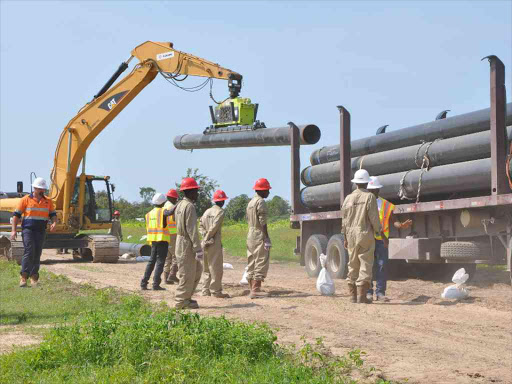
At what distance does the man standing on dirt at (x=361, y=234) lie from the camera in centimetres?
1145

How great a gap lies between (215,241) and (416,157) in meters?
4.57

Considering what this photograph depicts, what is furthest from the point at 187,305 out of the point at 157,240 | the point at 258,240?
the point at 157,240

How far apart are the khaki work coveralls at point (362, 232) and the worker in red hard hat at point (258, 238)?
1.46m

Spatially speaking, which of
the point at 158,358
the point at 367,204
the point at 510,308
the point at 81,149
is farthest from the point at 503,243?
the point at 81,149

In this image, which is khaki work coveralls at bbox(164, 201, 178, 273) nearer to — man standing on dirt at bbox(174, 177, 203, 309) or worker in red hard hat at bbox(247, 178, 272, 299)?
worker in red hard hat at bbox(247, 178, 272, 299)

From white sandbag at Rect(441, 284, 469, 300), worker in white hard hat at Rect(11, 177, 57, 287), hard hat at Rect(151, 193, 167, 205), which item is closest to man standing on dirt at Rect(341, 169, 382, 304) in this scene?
white sandbag at Rect(441, 284, 469, 300)

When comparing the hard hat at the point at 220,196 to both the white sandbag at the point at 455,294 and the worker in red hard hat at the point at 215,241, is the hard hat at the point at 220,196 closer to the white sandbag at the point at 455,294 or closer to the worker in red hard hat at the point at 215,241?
the worker in red hard hat at the point at 215,241

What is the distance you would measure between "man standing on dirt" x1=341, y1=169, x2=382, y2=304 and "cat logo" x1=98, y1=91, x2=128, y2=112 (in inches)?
481

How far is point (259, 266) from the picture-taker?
12.4 metres

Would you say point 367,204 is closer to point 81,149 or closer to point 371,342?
point 371,342

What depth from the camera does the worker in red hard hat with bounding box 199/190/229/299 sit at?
12.3 m

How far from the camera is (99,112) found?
22578 millimetres

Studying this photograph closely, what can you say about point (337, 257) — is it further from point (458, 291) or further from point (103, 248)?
point (103, 248)

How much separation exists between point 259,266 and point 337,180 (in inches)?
221
